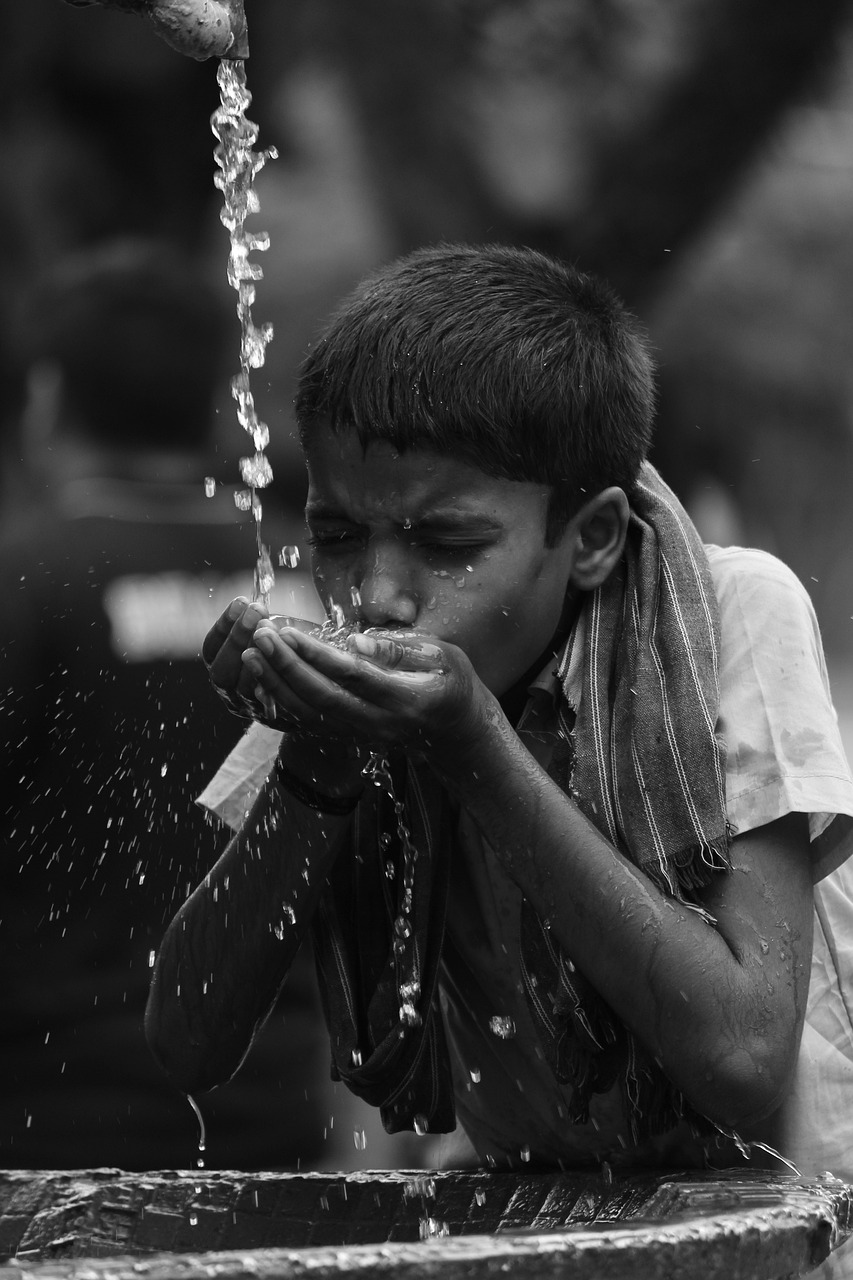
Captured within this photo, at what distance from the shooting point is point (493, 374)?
1876mm

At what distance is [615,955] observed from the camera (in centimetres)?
166

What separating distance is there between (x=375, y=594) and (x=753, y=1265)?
767 mm

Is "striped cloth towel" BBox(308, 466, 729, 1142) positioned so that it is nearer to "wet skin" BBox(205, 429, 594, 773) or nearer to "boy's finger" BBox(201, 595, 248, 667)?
"wet skin" BBox(205, 429, 594, 773)

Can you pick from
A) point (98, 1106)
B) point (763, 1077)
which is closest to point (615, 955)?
point (763, 1077)

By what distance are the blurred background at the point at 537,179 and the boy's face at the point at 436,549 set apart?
210 cm

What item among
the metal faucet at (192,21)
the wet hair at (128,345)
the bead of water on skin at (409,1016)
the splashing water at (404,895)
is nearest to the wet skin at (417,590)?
the splashing water at (404,895)

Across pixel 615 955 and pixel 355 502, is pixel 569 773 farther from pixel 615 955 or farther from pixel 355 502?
pixel 355 502

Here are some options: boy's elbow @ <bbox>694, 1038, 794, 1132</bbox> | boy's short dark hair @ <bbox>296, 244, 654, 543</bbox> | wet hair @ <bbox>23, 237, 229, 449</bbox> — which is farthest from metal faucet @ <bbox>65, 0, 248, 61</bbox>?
wet hair @ <bbox>23, 237, 229, 449</bbox>

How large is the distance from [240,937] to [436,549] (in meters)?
0.50

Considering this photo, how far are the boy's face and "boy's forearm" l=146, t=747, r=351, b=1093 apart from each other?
240 mm

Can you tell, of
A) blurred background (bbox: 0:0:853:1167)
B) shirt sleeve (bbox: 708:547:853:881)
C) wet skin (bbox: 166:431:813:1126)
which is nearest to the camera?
wet skin (bbox: 166:431:813:1126)

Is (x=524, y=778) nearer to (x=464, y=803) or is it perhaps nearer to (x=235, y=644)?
(x=464, y=803)

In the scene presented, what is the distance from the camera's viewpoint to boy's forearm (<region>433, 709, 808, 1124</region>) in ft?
5.37

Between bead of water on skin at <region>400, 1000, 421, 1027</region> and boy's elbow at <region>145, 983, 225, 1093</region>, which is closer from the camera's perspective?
bead of water on skin at <region>400, 1000, 421, 1027</region>
